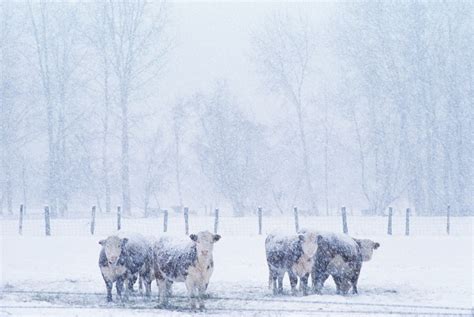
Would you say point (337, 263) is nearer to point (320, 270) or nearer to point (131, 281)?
point (320, 270)

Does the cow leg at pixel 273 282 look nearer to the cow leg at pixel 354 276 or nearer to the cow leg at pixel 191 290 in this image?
the cow leg at pixel 354 276

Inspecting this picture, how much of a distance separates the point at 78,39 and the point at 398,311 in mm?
32938

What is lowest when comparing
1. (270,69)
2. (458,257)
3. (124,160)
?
(458,257)

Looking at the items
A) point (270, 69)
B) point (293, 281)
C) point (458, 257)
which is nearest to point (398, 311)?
point (293, 281)

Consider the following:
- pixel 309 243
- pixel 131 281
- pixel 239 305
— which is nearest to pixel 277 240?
pixel 309 243

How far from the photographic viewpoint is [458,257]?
71.7 ft

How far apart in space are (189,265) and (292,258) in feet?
10.2

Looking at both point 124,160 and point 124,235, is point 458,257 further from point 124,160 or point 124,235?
point 124,160

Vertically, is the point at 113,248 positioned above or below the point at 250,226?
above

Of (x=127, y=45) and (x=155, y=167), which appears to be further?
(x=155, y=167)

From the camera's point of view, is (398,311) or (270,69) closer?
(398,311)

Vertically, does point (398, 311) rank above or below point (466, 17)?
below

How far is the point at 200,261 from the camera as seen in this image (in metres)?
13.5

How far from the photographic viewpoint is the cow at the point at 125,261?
14.6m
